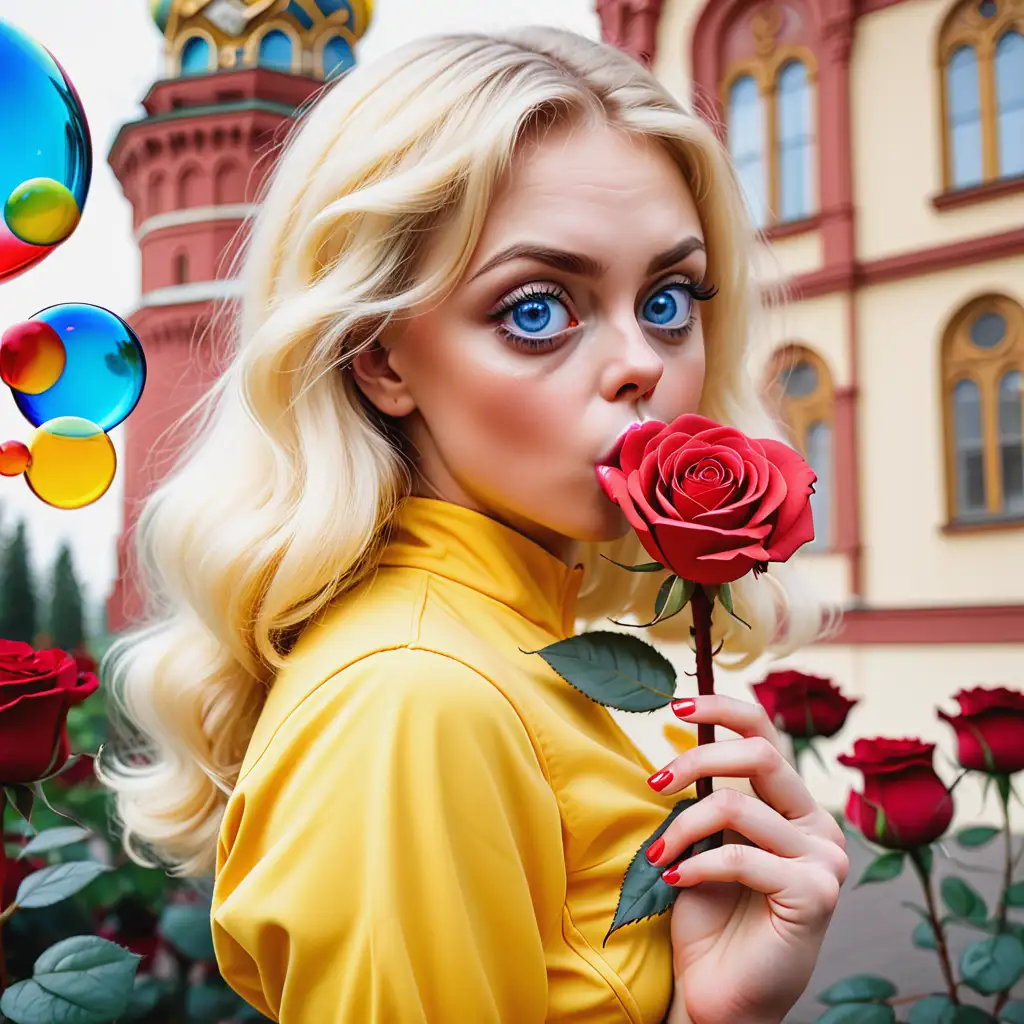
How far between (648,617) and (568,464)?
0.60 m

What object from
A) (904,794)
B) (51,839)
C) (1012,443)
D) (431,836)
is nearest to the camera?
(431,836)

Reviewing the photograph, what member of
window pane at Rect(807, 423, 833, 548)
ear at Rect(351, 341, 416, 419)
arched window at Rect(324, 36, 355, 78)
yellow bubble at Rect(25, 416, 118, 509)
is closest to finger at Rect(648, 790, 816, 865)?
ear at Rect(351, 341, 416, 419)

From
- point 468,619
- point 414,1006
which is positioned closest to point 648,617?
point 468,619

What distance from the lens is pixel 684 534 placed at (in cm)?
79

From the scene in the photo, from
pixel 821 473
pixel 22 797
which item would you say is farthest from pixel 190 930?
pixel 821 473

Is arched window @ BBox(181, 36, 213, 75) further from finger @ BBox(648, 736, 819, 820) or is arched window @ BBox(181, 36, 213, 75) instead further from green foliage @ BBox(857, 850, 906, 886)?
finger @ BBox(648, 736, 819, 820)

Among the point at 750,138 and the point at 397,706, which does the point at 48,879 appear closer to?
the point at 397,706

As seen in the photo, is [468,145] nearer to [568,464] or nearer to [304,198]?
[304,198]

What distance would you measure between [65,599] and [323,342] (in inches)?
437

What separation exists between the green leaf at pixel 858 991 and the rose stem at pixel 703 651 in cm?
84

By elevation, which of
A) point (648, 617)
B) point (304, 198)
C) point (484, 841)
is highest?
point (304, 198)

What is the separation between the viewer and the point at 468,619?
989 mm

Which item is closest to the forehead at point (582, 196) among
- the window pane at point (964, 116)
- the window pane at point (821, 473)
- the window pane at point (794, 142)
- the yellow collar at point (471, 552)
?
the yellow collar at point (471, 552)

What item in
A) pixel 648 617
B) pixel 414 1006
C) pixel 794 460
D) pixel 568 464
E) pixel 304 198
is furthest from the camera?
pixel 648 617
